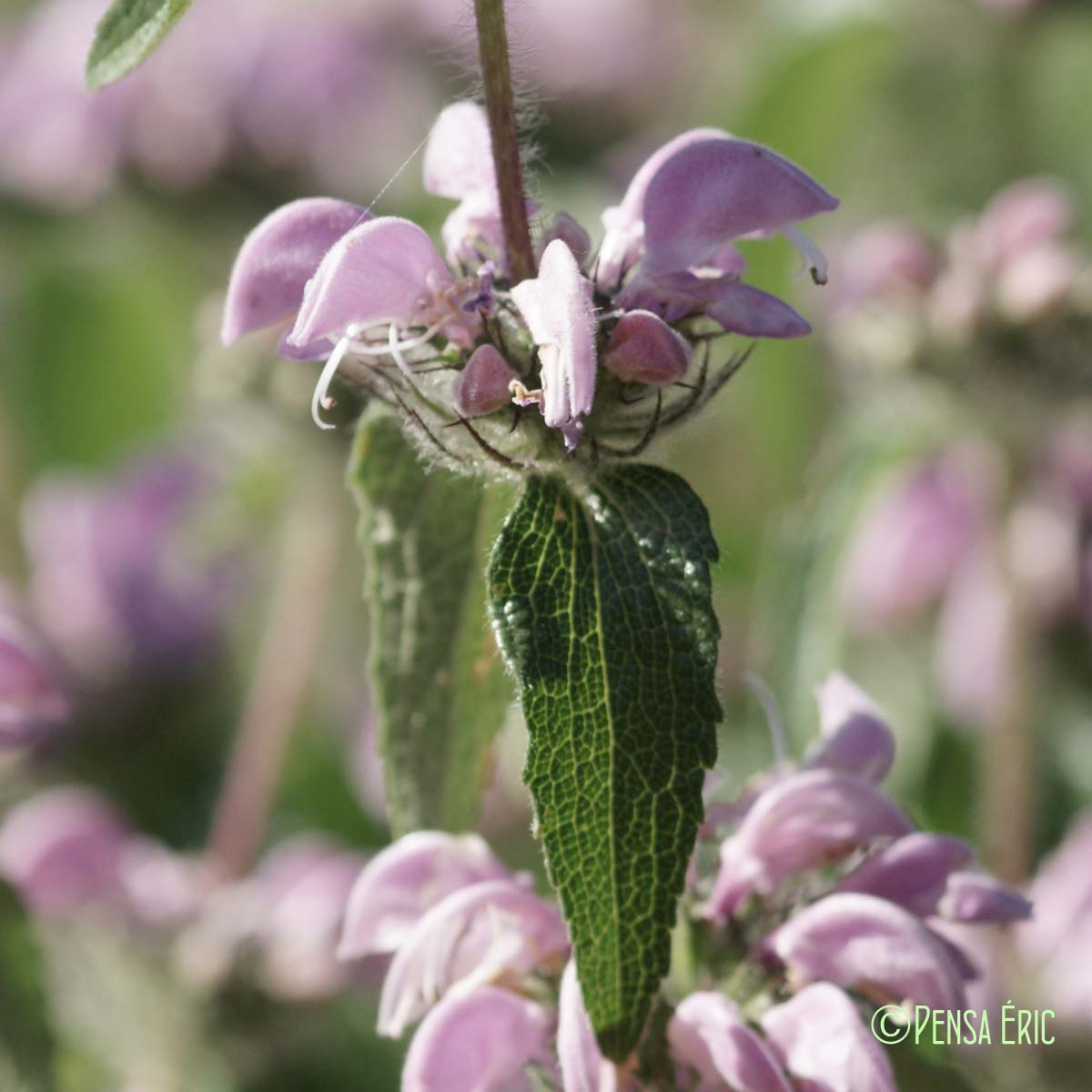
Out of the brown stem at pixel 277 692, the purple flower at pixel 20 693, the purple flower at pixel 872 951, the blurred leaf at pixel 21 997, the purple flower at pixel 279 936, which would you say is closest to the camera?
the purple flower at pixel 872 951

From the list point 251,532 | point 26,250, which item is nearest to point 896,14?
point 251,532

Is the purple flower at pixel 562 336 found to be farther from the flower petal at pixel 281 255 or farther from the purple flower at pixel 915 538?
the purple flower at pixel 915 538

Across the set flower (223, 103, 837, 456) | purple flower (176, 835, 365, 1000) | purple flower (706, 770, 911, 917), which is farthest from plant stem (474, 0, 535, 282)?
purple flower (176, 835, 365, 1000)

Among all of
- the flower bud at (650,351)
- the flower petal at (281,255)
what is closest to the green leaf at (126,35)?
the flower petal at (281,255)

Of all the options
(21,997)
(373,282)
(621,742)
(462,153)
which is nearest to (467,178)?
(462,153)

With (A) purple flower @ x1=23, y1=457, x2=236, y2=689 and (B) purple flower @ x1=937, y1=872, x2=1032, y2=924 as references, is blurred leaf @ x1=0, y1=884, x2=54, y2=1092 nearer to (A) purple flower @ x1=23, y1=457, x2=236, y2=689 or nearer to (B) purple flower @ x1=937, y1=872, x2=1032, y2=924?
(B) purple flower @ x1=937, y1=872, x2=1032, y2=924

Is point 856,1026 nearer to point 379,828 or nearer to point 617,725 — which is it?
point 617,725

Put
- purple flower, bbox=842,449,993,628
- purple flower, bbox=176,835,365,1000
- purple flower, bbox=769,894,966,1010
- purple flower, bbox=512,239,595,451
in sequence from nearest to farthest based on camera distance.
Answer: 1. purple flower, bbox=512,239,595,451
2. purple flower, bbox=769,894,966,1010
3. purple flower, bbox=176,835,365,1000
4. purple flower, bbox=842,449,993,628
